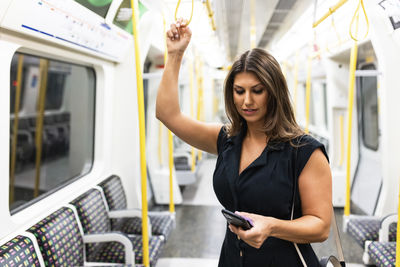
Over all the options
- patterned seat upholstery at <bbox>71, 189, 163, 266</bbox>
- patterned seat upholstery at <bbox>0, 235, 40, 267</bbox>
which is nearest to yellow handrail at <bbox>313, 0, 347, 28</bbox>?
patterned seat upholstery at <bbox>71, 189, 163, 266</bbox>

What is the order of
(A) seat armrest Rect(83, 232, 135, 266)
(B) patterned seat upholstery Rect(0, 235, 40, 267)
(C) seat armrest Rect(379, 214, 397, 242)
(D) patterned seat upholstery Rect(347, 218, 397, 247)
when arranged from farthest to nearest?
(D) patterned seat upholstery Rect(347, 218, 397, 247) < (C) seat armrest Rect(379, 214, 397, 242) < (A) seat armrest Rect(83, 232, 135, 266) < (B) patterned seat upholstery Rect(0, 235, 40, 267)

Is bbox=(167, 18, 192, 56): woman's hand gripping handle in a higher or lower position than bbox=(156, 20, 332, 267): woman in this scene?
higher

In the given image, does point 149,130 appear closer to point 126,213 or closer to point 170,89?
point 126,213

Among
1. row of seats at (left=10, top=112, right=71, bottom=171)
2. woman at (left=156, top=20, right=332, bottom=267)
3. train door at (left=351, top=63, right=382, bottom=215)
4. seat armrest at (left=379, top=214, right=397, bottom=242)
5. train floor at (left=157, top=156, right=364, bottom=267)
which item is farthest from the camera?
row of seats at (left=10, top=112, right=71, bottom=171)

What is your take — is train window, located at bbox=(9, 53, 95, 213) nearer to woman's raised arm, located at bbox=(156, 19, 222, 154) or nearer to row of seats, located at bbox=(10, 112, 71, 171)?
row of seats, located at bbox=(10, 112, 71, 171)

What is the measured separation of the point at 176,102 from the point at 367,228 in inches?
90.4

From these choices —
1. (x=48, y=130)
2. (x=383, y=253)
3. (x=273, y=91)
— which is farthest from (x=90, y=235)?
(x=48, y=130)

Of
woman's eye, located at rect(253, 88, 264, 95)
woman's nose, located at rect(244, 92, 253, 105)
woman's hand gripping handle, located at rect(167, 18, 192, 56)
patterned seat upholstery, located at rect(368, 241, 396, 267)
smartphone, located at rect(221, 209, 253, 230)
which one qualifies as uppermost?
woman's hand gripping handle, located at rect(167, 18, 192, 56)

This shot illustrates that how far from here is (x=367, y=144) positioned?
4.33 m

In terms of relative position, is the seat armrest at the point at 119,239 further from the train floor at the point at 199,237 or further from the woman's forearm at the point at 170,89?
the woman's forearm at the point at 170,89

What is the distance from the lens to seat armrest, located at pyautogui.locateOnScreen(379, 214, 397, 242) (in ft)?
7.95

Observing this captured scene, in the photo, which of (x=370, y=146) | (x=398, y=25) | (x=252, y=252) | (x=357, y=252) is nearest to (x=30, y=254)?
(x=252, y=252)

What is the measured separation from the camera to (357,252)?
3.05 m

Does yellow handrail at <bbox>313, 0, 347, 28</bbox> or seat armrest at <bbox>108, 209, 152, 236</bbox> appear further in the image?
seat armrest at <bbox>108, 209, 152, 236</bbox>
